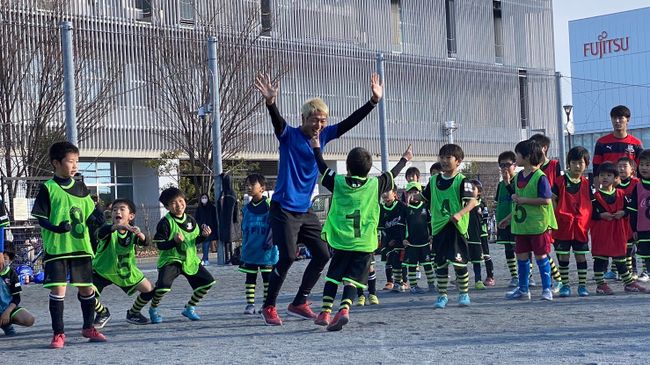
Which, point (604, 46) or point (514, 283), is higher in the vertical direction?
point (604, 46)

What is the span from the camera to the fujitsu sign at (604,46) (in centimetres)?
9512

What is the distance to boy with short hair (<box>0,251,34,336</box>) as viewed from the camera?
10.6m

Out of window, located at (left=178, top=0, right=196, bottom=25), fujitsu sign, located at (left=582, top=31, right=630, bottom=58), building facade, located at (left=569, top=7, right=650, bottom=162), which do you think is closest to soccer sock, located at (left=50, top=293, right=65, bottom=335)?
window, located at (left=178, top=0, right=196, bottom=25)

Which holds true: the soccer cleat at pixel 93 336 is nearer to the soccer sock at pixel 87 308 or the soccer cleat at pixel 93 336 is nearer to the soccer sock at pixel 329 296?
the soccer sock at pixel 87 308

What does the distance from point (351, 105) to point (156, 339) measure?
34775mm

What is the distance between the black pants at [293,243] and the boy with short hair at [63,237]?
1.66 meters

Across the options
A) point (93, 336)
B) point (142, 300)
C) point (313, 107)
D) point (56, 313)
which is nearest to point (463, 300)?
point (313, 107)

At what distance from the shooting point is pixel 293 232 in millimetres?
9844

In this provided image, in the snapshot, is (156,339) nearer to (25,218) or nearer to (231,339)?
(231,339)

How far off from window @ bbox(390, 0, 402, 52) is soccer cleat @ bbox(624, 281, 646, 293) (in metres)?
33.9

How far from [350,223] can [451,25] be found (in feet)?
130

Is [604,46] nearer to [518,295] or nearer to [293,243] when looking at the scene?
[518,295]

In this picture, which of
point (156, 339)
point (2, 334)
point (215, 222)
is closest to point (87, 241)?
point (156, 339)

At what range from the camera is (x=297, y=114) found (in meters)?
41.9
